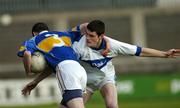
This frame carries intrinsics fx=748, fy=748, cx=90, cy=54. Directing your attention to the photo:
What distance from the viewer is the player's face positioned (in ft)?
39.2

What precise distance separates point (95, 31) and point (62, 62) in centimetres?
81

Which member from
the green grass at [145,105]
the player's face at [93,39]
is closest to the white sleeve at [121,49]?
the player's face at [93,39]

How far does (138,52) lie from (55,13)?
27.9 metres

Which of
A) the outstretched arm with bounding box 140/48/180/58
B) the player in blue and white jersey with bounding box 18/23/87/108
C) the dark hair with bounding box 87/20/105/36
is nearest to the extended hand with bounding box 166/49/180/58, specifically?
the outstretched arm with bounding box 140/48/180/58

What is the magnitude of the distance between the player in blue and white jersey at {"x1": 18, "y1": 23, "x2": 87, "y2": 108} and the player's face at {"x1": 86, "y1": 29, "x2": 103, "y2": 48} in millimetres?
530

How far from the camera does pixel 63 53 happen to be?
37.6 ft

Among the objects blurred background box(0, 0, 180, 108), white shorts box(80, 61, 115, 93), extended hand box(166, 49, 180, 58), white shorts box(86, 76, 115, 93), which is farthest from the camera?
blurred background box(0, 0, 180, 108)

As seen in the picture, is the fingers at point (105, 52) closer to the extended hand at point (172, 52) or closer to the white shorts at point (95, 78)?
the white shorts at point (95, 78)

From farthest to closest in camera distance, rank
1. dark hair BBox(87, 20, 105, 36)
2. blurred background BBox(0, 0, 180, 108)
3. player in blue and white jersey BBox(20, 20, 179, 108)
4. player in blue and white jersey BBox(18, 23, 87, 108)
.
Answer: blurred background BBox(0, 0, 180, 108) → player in blue and white jersey BBox(20, 20, 179, 108) → dark hair BBox(87, 20, 105, 36) → player in blue and white jersey BBox(18, 23, 87, 108)

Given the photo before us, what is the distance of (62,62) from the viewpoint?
1145 cm

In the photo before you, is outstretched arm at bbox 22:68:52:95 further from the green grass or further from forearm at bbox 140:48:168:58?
the green grass

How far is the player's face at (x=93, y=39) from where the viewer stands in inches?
470

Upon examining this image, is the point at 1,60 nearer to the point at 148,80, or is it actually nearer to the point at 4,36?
the point at 4,36

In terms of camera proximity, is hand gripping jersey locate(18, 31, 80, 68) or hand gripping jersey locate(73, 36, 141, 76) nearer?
hand gripping jersey locate(18, 31, 80, 68)
